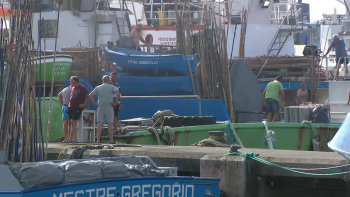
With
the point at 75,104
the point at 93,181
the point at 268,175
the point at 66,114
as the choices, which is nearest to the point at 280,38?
the point at 66,114

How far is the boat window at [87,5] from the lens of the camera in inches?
751

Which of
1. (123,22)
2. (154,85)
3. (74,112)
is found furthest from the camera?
(123,22)

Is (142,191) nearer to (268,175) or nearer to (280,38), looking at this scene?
(268,175)

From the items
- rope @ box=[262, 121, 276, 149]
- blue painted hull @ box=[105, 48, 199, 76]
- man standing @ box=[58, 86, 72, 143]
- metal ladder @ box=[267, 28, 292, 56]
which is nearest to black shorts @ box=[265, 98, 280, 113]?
blue painted hull @ box=[105, 48, 199, 76]

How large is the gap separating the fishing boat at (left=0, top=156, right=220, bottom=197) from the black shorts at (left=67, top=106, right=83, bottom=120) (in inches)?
176

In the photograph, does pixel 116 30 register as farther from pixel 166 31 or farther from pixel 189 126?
pixel 189 126

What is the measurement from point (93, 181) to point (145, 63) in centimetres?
Answer: 1203

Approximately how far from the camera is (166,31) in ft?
68.8

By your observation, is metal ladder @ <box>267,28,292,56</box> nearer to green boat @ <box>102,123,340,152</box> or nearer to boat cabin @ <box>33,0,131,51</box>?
boat cabin @ <box>33,0,131,51</box>

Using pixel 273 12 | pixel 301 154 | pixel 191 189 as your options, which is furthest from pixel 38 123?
pixel 273 12

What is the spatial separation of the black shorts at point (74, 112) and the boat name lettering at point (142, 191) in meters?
4.77

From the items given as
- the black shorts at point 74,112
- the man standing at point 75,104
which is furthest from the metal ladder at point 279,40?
the black shorts at point 74,112

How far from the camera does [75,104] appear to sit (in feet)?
32.6

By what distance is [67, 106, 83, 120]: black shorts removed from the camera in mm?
9750
